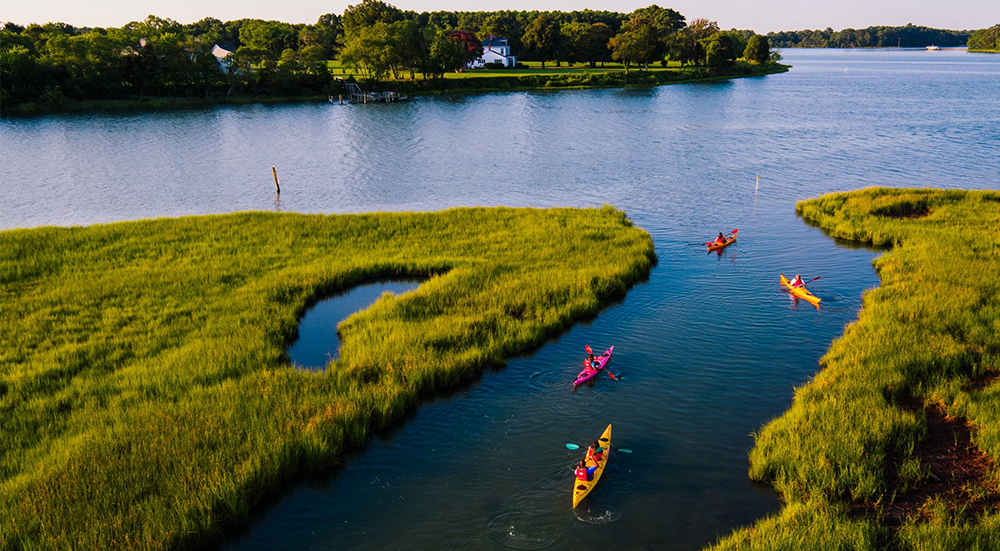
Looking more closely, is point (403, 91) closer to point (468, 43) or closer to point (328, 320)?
point (468, 43)

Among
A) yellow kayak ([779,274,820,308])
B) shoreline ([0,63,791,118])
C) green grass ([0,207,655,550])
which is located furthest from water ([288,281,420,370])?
shoreline ([0,63,791,118])

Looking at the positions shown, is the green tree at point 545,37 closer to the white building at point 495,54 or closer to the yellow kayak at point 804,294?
the white building at point 495,54

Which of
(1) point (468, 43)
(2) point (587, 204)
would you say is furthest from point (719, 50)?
(2) point (587, 204)

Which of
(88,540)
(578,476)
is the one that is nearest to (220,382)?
(88,540)

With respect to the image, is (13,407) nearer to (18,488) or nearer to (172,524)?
(18,488)

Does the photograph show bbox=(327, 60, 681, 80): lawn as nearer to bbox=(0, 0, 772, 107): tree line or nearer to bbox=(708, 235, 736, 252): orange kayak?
bbox=(0, 0, 772, 107): tree line

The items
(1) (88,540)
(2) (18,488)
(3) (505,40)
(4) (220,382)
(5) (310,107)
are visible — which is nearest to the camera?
(1) (88,540)
